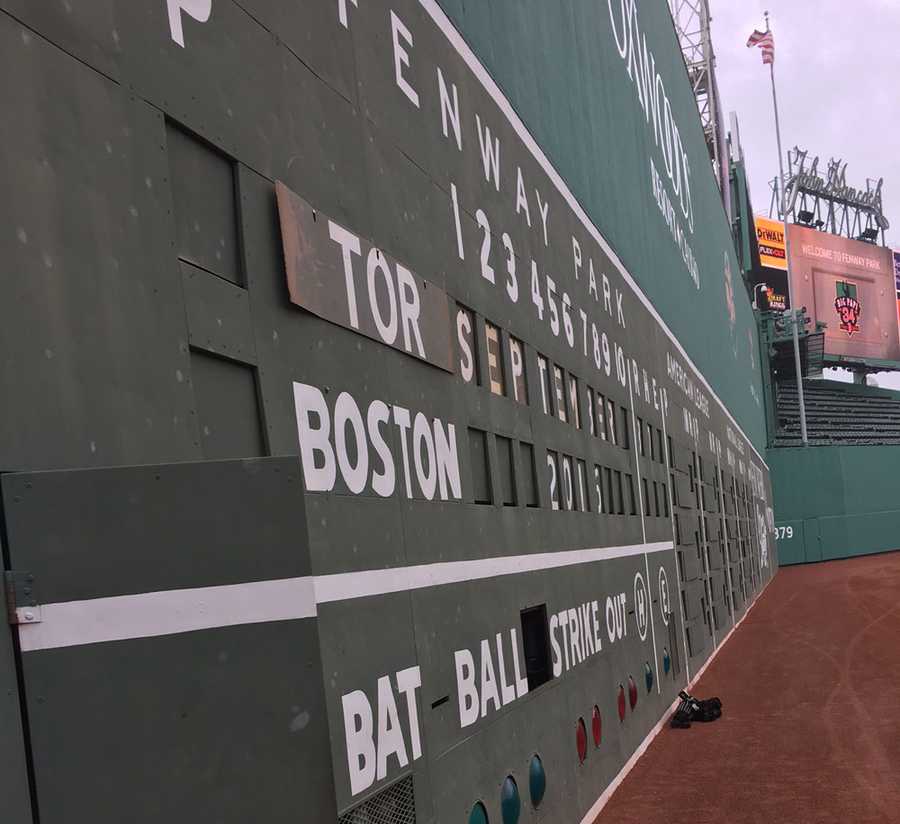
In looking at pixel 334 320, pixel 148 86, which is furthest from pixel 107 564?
pixel 334 320

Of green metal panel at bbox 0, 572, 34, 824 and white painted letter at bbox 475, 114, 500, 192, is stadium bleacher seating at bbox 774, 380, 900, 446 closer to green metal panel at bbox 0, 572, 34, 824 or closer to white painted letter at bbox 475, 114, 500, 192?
white painted letter at bbox 475, 114, 500, 192

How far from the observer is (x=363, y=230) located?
4820 millimetres

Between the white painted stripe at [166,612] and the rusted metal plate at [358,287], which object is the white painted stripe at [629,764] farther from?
the white painted stripe at [166,612]

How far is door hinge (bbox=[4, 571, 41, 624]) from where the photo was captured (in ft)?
8.59

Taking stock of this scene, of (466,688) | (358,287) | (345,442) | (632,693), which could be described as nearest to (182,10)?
(358,287)

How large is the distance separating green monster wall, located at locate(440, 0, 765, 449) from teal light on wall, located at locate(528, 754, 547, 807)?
435 centimetres

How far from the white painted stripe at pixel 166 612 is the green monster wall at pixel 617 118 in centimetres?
443

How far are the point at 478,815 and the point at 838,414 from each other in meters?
55.1

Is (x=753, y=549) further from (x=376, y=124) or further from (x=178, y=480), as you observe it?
(x=178, y=480)

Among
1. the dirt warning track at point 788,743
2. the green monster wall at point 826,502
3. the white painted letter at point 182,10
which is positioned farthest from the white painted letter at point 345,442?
the green monster wall at point 826,502

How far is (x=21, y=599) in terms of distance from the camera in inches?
104

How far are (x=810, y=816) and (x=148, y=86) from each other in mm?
7092

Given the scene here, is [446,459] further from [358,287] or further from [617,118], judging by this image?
[617,118]

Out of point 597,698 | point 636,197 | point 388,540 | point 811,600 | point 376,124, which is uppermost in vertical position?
point 636,197
